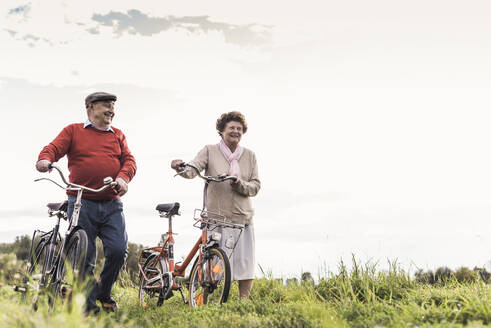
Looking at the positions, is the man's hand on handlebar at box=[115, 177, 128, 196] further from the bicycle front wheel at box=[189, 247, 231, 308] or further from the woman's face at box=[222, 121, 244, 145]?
the woman's face at box=[222, 121, 244, 145]

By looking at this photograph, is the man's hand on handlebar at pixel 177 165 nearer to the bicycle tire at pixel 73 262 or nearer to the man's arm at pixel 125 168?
the man's arm at pixel 125 168

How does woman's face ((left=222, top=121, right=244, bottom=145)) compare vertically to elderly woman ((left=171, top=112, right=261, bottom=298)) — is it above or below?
above

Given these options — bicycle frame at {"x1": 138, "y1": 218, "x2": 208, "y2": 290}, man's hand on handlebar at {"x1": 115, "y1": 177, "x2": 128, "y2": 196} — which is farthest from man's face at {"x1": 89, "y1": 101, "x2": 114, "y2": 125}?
bicycle frame at {"x1": 138, "y1": 218, "x2": 208, "y2": 290}

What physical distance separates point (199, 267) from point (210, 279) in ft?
0.84

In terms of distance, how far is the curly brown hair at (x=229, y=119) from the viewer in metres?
6.93

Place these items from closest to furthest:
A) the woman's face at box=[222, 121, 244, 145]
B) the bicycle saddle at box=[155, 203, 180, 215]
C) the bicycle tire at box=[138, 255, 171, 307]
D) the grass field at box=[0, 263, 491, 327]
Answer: the grass field at box=[0, 263, 491, 327] < the woman's face at box=[222, 121, 244, 145] < the bicycle saddle at box=[155, 203, 180, 215] < the bicycle tire at box=[138, 255, 171, 307]

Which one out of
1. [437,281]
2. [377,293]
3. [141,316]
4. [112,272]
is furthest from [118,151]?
[437,281]

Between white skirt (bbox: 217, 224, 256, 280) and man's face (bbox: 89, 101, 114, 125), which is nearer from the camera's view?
man's face (bbox: 89, 101, 114, 125)

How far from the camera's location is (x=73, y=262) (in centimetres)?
545

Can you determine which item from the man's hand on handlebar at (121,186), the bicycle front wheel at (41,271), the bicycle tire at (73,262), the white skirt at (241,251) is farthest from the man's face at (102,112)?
the white skirt at (241,251)

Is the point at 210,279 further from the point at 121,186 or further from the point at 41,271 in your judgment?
the point at 41,271

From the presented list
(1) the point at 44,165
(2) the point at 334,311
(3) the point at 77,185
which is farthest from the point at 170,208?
(2) the point at 334,311

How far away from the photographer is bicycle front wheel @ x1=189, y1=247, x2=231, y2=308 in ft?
19.5

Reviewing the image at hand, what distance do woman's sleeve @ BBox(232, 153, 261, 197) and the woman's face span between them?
376 millimetres
